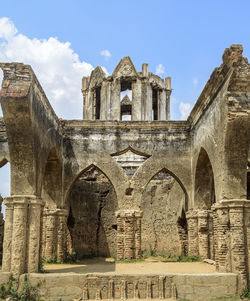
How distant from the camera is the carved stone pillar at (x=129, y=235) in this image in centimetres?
1148

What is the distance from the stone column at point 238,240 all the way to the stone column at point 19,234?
4.55 metres

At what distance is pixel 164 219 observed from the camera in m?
14.8

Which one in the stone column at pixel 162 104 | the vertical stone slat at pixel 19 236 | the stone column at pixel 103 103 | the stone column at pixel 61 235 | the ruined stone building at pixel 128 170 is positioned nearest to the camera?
the vertical stone slat at pixel 19 236

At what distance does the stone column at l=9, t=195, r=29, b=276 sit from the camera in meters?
7.86

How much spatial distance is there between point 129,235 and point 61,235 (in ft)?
7.29

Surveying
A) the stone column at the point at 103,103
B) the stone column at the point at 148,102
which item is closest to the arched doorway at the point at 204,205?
the stone column at the point at 148,102

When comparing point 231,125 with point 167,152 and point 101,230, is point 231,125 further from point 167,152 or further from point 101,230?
point 101,230

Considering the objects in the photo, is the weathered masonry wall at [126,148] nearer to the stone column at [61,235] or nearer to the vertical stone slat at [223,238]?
the stone column at [61,235]

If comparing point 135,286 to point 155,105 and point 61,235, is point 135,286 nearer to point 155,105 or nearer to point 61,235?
point 61,235

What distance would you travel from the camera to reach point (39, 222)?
27.4ft

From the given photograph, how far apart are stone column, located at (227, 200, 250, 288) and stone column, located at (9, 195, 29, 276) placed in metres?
4.55

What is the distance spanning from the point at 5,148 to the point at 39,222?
178 inches

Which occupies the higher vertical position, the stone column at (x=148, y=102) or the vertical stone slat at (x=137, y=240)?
the stone column at (x=148, y=102)

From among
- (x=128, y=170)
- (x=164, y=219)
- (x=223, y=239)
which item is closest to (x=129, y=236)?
(x=164, y=219)
